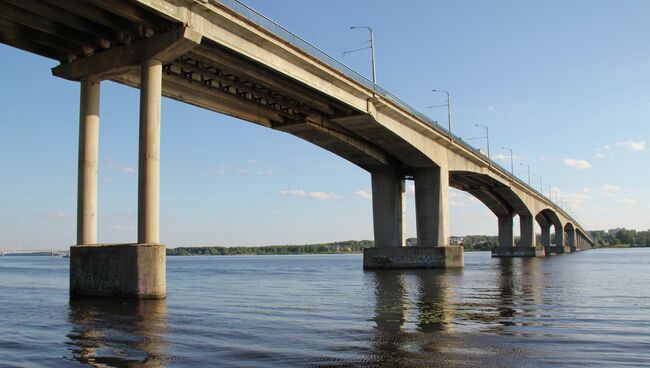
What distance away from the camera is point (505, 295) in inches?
1062

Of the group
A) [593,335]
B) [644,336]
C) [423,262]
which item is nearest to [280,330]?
[593,335]

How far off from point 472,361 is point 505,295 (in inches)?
683

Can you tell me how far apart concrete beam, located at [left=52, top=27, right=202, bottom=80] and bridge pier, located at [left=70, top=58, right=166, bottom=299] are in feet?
1.95

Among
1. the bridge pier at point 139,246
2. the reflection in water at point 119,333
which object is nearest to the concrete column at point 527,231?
the bridge pier at point 139,246

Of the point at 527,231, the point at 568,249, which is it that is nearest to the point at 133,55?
the point at 527,231

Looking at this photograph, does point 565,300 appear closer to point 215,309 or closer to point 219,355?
point 215,309

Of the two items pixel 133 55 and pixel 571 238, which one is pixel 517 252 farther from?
pixel 133 55

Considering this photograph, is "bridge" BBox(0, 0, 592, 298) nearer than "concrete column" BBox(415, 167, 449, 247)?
Yes

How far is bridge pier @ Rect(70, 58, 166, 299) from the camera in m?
24.3

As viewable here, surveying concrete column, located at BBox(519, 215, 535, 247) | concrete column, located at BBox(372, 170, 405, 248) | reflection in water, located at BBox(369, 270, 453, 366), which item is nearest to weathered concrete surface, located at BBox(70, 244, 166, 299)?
reflection in water, located at BBox(369, 270, 453, 366)

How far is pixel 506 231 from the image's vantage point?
11862 cm

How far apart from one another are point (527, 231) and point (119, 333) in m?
111

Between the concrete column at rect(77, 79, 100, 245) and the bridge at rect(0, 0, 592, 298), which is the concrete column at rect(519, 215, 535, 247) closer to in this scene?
the bridge at rect(0, 0, 592, 298)

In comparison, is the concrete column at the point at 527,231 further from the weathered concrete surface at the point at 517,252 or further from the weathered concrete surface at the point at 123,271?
the weathered concrete surface at the point at 123,271
